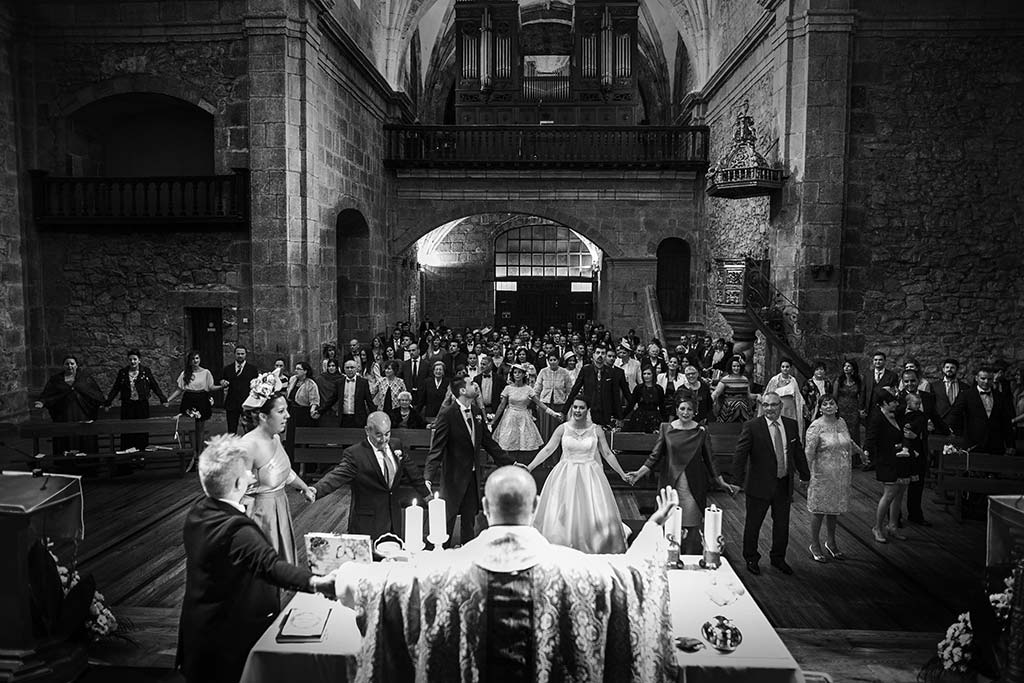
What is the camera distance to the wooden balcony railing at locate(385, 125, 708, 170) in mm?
18672

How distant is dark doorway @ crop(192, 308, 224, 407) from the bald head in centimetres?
1098

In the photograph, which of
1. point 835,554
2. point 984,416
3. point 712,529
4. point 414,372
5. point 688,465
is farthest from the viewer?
point 414,372

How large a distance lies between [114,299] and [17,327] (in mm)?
Result: 1460

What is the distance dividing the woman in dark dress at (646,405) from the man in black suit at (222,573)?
708 cm

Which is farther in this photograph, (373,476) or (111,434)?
(111,434)

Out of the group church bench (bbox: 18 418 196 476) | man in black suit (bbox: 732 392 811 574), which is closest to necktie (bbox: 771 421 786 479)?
man in black suit (bbox: 732 392 811 574)

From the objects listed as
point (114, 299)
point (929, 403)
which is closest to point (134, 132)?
point (114, 299)

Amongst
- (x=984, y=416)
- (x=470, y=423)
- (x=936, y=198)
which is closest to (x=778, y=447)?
(x=470, y=423)

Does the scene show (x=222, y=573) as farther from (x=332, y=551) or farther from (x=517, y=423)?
(x=517, y=423)

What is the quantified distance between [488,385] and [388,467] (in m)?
5.56

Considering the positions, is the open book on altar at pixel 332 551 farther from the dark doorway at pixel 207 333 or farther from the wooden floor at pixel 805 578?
the dark doorway at pixel 207 333

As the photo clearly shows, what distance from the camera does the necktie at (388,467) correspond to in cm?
526

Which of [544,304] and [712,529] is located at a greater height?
[544,304]

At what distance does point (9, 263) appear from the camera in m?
12.1
